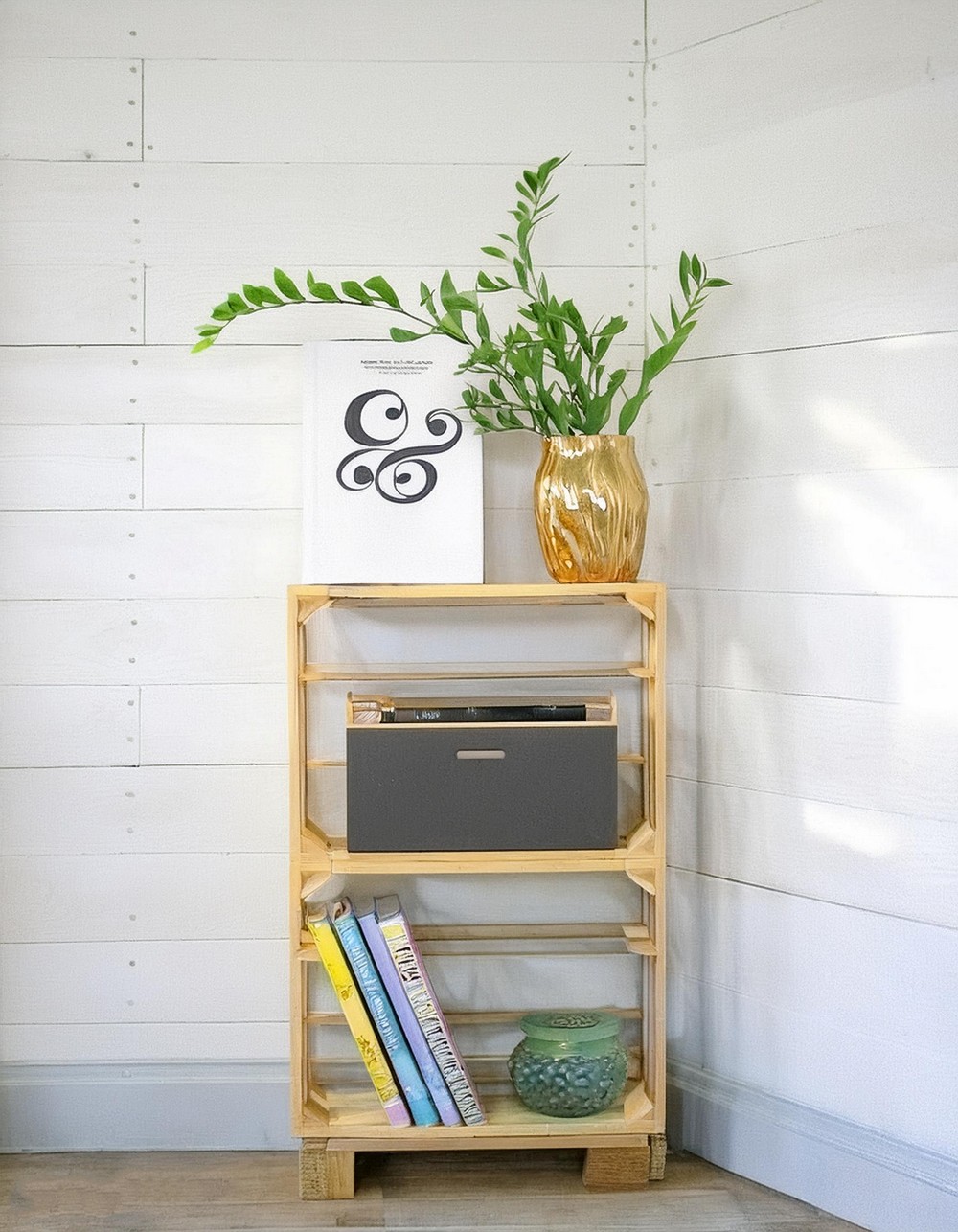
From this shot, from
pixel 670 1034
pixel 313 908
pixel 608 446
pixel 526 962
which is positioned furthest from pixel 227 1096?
pixel 608 446

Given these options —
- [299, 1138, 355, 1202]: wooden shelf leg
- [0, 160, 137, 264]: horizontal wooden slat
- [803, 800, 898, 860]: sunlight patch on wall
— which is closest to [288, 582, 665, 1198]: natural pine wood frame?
[299, 1138, 355, 1202]: wooden shelf leg

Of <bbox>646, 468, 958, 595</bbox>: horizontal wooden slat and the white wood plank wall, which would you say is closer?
<bbox>646, 468, 958, 595</bbox>: horizontal wooden slat

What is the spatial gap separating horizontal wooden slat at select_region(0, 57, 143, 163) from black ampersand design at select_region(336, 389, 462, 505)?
63 centimetres

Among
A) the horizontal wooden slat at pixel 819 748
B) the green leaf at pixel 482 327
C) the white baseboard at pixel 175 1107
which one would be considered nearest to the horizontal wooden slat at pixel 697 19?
the green leaf at pixel 482 327

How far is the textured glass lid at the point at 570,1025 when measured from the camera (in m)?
1.95

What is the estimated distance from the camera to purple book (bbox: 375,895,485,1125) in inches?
75.5

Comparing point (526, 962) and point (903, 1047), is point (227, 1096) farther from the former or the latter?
point (903, 1047)

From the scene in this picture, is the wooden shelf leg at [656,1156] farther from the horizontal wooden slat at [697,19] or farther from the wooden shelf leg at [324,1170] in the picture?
the horizontal wooden slat at [697,19]

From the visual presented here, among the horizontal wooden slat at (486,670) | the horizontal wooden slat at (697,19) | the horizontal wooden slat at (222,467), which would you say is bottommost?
the horizontal wooden slat at (486,670)

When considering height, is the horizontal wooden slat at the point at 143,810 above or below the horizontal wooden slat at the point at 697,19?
below

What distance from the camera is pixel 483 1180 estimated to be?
198 cm

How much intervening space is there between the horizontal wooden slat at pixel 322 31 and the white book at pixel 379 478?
54 centimetres

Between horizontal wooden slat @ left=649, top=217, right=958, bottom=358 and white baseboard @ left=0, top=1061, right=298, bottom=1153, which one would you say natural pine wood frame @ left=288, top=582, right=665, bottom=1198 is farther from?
horizontal wooden slat @ left=649, top=217, right=958, bottom=358

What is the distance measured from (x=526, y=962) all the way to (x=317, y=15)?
1.61 meters
